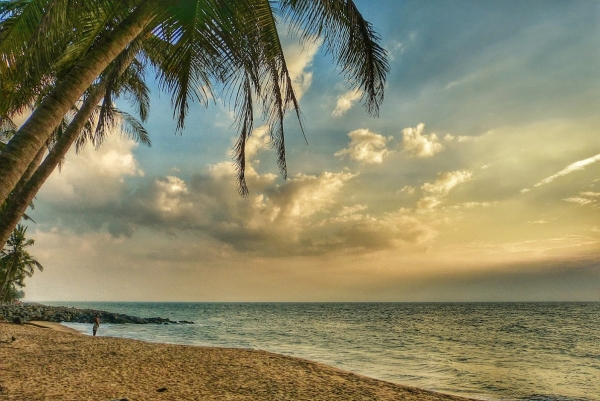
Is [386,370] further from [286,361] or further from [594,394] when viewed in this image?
[594,394]

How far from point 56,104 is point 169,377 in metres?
6.75

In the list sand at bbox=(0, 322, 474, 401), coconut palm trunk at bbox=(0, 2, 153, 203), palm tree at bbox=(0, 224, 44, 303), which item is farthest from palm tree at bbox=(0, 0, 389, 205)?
palm tree at bbox=(0, 224, 44, 303)

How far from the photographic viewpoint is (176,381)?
8.28 metres

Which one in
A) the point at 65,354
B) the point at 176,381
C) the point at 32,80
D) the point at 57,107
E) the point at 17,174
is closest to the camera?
the point at 17,174

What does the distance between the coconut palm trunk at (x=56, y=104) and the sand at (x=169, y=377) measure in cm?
437

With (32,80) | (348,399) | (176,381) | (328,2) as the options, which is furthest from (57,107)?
(348,399)

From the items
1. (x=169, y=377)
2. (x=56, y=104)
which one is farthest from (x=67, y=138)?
(x=169, y=377)

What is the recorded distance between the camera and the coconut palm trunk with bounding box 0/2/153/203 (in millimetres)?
3840

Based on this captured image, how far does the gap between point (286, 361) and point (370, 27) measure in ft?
31.8

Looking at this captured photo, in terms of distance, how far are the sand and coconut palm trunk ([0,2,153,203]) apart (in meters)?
4.37

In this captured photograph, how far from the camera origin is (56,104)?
14.3 feet

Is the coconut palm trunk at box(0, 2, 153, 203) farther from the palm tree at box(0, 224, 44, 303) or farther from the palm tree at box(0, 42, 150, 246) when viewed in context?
the palm tree at box(0, 224, 44, 303)

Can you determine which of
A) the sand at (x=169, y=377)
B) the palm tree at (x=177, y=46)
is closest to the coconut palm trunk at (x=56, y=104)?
the palm tree at (x=177, y=46)

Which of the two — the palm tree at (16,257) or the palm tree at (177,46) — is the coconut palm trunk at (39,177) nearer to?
the palm tree at (177,46)
